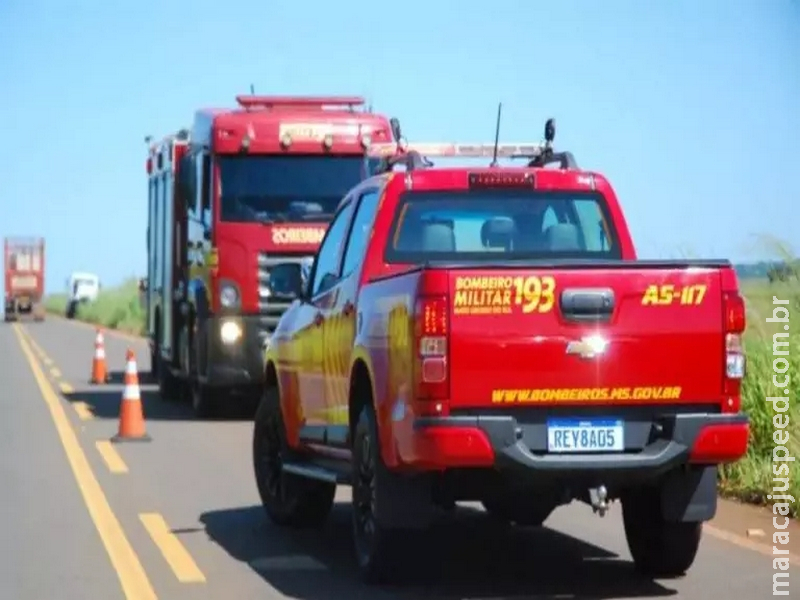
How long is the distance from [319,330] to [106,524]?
7.71ft

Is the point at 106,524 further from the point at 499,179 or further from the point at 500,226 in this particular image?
the point at 499,179

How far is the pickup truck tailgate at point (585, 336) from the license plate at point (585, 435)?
122mm

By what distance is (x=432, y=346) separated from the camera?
9.05 metres

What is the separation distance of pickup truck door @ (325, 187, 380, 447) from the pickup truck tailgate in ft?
4.84

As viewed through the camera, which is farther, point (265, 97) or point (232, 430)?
point (265, 97)

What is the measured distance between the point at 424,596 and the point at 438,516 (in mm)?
3433

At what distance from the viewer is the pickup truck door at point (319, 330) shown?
37.1ft

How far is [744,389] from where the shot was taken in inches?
569

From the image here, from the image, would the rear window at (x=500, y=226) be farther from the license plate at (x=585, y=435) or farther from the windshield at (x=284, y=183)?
the windshield at (x=284, y=183)

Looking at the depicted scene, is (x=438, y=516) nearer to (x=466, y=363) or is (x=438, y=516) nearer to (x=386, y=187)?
(x=386, y=187)

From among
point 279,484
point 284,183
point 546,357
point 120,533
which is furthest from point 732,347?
point 284,183

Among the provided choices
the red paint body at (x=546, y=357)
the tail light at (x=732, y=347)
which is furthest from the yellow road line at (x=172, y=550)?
the tail light at (x=732, y=347)

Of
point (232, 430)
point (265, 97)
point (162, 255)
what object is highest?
point (265, 97)

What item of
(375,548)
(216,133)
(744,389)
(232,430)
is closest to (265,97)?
(216,133)
